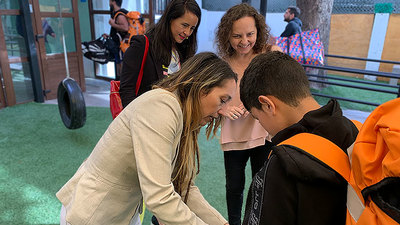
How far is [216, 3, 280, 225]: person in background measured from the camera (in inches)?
63.1

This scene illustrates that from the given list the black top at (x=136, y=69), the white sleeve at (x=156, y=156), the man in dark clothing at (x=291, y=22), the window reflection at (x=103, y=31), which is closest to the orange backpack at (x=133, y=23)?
the window reflection at (x=103, y=31)

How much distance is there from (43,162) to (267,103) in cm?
261

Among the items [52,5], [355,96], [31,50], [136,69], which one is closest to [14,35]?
[31,50]

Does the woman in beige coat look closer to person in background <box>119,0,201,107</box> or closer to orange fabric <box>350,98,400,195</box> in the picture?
orange fabric <box>350,98,400,195</box>

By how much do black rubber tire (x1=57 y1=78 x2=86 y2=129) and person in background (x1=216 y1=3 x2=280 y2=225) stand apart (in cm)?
204

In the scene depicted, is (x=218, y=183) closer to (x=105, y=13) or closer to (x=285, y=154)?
(x=285, y=154)

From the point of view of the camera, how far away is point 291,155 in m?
0.63

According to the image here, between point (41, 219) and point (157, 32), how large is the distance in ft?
4.73

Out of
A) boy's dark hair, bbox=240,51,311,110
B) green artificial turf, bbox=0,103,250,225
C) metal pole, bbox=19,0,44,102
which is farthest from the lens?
metal pole, bbox=19,0,44,102

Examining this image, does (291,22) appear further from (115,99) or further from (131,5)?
(115,99)

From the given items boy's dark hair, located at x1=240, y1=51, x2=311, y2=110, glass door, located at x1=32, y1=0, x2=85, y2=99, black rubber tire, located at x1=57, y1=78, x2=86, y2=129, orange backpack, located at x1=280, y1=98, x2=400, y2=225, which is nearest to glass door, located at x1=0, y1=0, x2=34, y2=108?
glass door, located at x1=32, y1=0, x2=85, y2=99

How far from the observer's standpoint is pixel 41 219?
2018 mm

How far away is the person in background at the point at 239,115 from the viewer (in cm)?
160

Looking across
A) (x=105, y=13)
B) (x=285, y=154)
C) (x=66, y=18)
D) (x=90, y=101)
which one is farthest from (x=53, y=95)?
(x=285, y=154)
